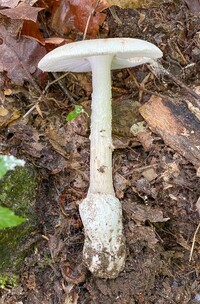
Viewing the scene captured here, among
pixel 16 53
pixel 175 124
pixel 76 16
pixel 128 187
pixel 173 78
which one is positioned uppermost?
pixel 76 16

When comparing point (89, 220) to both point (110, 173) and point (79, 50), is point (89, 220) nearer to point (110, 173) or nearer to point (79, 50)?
point (110, 173)

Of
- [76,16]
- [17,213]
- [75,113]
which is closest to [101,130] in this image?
[75,113]

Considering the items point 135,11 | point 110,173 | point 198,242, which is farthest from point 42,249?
point 135,11

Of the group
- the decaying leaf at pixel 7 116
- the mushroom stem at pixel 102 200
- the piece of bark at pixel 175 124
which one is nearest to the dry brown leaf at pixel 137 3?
the mushroom stem at pixel 102 200

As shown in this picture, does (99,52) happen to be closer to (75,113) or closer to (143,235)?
(75,113)

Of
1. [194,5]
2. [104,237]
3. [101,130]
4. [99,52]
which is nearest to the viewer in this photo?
[99,52]

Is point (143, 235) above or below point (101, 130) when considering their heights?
below

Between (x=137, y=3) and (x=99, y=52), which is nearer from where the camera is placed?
(x=99, y=52)
